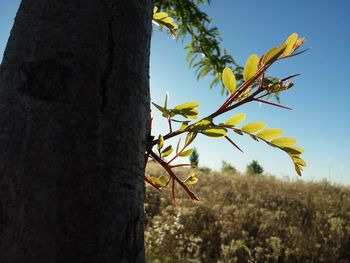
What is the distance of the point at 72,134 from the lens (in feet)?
1.30

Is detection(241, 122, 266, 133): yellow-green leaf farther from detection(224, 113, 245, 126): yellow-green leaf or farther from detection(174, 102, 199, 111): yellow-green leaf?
detection(174, 102, 199, 111): yellow-green leaf

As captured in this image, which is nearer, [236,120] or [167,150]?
[236,120]

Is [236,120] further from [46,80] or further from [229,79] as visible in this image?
[46,80]

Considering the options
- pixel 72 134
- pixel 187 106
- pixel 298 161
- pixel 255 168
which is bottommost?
pixel 72 134

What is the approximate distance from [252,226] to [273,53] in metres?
5.77

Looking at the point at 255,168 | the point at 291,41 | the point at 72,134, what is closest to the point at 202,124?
the point at 291,41

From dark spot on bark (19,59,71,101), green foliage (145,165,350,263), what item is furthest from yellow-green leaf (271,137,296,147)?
green foliage (145,165,350,263)

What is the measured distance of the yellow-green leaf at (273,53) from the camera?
675mm

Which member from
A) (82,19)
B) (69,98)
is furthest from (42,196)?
(82,19)

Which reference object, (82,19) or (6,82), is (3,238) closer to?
(6,82)

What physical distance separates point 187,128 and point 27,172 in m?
0.44

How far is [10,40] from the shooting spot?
0.47 metres

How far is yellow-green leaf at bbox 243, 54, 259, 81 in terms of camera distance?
Answer: 71 centimetres

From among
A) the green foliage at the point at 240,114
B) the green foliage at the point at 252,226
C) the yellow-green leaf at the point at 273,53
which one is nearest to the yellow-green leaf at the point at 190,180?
the green foliage at the point at 240,114
